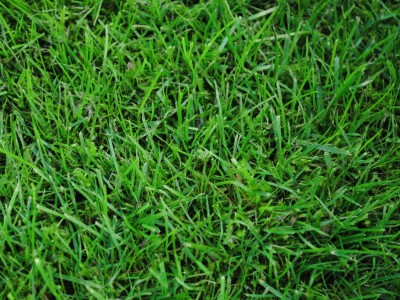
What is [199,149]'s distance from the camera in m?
2.34

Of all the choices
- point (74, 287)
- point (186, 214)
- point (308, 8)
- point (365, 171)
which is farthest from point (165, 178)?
point (308, 8)

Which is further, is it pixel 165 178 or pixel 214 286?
pixel 165 178

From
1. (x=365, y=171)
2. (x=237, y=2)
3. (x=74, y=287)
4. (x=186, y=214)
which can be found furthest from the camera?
(x=237, y=2)

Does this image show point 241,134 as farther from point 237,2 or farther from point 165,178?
point 237,2

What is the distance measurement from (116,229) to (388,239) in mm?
1013

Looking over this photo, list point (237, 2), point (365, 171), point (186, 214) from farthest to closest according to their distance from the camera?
point (237, 2), point (365, 171), point (186, 214)

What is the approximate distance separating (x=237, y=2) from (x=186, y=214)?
1102mm

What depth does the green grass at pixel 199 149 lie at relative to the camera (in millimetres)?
2129

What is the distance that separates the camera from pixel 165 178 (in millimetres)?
2289

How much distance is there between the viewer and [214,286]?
6.95 ft

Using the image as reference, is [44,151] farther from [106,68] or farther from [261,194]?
[261,194]

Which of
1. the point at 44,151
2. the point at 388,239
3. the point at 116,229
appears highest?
the point at 44,151

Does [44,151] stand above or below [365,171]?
above

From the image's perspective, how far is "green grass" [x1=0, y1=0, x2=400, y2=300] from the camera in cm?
213
